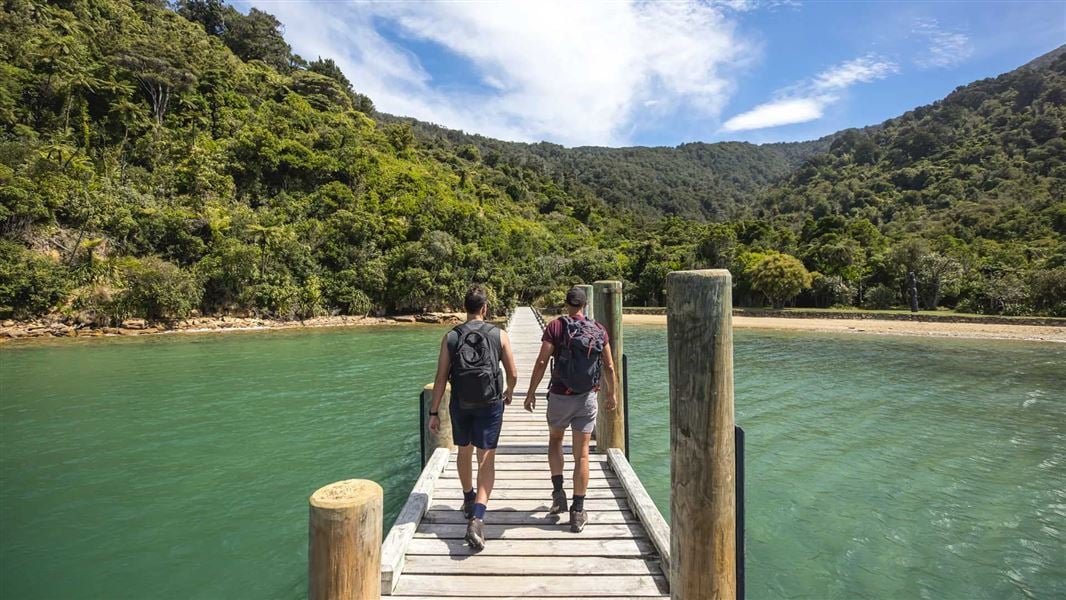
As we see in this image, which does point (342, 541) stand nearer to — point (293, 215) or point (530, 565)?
point (530, 565)

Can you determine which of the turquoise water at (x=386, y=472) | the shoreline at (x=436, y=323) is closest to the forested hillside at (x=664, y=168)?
the shoreline at (x=436, y=323)

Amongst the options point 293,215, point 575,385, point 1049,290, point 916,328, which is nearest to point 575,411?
point 575,385

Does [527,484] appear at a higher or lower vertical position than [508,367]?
lower

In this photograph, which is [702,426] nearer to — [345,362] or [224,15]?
[345,362]

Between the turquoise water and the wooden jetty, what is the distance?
6.09 ft

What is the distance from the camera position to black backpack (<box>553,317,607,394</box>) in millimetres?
3482

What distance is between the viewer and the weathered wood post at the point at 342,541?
1.99 metres

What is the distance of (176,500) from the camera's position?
6023mm

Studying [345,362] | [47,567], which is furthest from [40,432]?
[345,362]

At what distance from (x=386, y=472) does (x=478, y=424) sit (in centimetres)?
449

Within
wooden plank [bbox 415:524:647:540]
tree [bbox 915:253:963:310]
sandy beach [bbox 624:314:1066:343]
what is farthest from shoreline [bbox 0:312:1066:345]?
wooden plank [bbox 415:524:647:540]

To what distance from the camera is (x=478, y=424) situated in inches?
128

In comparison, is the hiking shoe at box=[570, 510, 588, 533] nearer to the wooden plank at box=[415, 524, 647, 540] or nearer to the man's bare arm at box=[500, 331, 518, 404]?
the wooden plank at box=[415, 524, 647, 540]

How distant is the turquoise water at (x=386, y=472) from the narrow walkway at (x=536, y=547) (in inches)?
72.0
